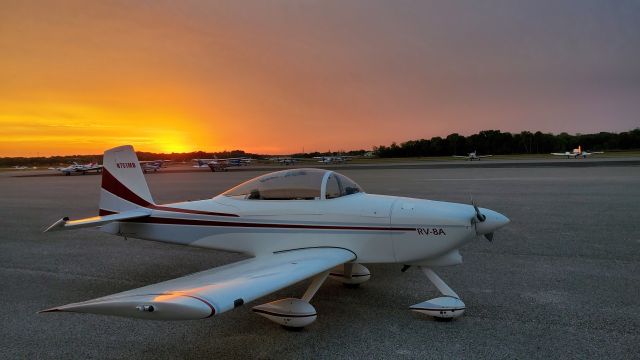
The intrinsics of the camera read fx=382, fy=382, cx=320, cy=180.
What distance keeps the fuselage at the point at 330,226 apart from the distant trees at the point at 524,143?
96.1 m

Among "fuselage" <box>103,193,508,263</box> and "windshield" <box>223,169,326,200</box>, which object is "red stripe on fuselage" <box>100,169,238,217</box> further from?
"windshield" <box>223,169,326,200</box>

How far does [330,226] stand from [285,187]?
94 centimetres

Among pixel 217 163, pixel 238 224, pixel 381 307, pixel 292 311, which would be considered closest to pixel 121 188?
pixel 238 224

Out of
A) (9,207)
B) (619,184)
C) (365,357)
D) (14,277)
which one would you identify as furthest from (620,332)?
(9,207)

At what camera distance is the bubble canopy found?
5.31m

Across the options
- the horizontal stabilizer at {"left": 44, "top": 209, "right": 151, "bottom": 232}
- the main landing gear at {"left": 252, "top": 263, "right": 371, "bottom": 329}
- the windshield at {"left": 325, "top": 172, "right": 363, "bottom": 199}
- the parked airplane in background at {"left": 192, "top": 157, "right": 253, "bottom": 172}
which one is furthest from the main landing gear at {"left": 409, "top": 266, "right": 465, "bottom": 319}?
the parked airplane in background at {"left": 192, "top": 157, "right": 253, "bottom": 172}

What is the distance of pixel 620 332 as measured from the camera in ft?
13.0

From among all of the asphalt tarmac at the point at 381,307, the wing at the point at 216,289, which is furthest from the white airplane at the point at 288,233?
the asphalt tarmac at the point at 381,307

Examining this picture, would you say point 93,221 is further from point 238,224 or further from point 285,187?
point 285,187

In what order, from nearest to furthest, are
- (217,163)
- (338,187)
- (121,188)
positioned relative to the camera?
(338,187), (121,188), (217,163)

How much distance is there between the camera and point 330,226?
5.01 metres

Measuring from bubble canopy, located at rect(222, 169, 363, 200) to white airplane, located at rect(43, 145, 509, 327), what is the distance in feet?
0.05

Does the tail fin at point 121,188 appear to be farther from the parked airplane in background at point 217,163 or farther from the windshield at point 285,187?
the parked airplane in background at point 217,163

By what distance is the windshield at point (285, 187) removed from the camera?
536cm
